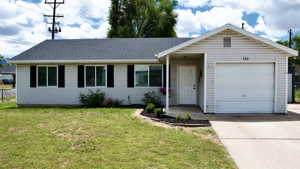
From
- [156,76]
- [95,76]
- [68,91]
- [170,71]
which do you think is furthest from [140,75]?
[68,91]

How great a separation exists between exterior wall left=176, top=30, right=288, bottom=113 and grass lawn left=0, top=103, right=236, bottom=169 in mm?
3729

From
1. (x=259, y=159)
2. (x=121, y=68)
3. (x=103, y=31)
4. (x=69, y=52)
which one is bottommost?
(x=259, y=159)

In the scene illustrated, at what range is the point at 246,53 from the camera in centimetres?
821

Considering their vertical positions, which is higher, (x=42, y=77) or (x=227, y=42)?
(x=227, y=42)

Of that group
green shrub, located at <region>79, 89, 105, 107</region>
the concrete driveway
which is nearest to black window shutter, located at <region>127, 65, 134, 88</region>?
green shrub, located at <region>79, 89, 105, 107</region>

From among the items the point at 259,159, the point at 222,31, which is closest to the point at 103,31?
the point at 222,31

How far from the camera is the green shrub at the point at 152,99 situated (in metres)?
10.5

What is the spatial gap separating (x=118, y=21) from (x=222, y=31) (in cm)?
2115

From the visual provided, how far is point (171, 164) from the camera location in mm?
3598

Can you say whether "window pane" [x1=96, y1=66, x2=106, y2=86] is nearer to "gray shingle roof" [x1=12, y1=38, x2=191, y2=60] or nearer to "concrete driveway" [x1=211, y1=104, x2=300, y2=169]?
"gray shingle roof" [x1=12, y1=38, x2=191, y2=60]

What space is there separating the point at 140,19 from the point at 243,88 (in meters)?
21.7

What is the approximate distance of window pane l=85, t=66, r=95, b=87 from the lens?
1116cm

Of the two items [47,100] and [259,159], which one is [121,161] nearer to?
[259,159]

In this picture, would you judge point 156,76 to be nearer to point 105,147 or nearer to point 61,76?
point 61,76
